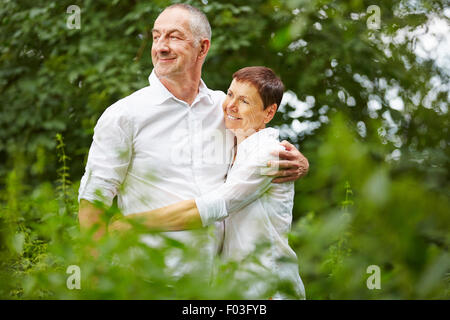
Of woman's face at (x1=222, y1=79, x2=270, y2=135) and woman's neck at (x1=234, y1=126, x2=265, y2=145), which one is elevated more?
woman's face at (x1=222, y1=79, x2=270, y2=135)

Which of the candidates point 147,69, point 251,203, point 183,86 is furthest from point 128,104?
point 147,69

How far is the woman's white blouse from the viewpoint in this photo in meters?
2.18

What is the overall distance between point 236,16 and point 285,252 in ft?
10.7

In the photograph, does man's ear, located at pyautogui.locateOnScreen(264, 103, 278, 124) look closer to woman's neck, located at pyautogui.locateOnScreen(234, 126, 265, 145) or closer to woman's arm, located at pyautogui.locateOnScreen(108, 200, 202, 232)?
woman's neck, located at pyautogui.locateOnScreen(234, 126, 265, 145)

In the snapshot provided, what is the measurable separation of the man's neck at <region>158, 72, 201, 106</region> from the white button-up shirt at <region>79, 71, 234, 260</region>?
3 cm

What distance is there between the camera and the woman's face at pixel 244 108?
7.95 feet

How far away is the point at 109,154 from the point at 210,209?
0.50 metres

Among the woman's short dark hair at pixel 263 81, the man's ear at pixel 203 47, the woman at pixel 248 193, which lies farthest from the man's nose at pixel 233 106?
the man's ear at pixel 203 47

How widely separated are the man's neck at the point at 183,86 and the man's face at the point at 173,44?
27 mm

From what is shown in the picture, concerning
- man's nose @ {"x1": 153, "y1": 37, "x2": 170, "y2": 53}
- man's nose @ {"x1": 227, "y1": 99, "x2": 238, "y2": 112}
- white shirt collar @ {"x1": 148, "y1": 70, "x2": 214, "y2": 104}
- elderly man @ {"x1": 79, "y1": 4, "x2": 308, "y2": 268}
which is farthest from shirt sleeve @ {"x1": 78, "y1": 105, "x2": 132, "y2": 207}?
man's nose @ {"x1": 227, "y1": 99, "x2": 238, "y2": 112}

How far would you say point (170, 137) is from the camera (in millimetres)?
2449

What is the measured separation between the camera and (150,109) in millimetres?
2434

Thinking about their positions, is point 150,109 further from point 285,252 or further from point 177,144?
point 285,252

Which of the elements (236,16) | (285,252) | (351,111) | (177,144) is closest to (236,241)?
(285,252)
